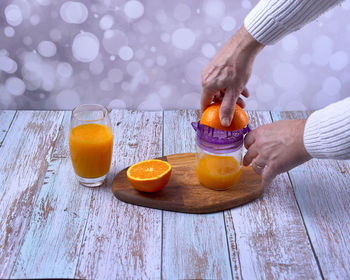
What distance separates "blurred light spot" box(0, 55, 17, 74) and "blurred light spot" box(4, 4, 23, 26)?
14cm

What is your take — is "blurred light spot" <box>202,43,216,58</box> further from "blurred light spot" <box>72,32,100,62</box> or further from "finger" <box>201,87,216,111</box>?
"finger" <box>201,87,216,111</box>

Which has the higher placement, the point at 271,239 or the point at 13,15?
the point at 13,15

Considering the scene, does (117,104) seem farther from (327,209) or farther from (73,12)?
(327,209)

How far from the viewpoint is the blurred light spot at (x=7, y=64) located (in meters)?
1.84

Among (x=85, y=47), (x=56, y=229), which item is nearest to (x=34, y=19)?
(x=85, y=47)

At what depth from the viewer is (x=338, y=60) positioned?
73.7 inches

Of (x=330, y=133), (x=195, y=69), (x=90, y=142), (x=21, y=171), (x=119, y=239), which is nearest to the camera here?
(x=330, y=133)

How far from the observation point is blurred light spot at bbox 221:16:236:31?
178 cm

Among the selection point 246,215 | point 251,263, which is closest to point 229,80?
point 246,215

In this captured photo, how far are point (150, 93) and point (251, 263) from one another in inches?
36.5

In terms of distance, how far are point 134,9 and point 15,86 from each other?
56cm

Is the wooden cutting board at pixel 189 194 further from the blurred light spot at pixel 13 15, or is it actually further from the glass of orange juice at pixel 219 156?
the blurred light spot at pixel 13 15

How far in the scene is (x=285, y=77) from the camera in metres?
1.89

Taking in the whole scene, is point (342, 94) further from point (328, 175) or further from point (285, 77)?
point (328, 175)
